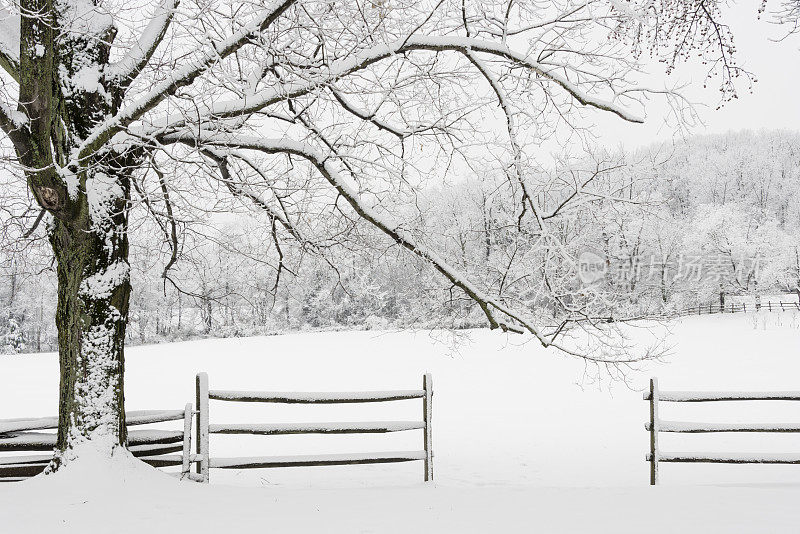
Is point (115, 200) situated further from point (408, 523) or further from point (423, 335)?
point (423, 335)

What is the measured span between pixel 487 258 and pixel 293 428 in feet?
21.1

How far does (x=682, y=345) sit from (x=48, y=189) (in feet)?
95.6

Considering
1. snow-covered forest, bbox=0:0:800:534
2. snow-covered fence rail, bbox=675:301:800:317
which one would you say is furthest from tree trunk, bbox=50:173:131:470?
snow-covered fence rail, bbox=675:301:800:317

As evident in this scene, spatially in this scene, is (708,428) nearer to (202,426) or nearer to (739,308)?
(202,426)

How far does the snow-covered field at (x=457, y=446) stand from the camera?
554 cm

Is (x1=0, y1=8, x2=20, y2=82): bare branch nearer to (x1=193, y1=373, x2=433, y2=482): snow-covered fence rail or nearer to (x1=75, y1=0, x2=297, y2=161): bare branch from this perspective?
(x1=75, y1=0, x2=297, y2=161): bare branch

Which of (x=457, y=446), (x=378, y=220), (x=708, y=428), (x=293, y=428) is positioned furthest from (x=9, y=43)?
(x=457, y=446)

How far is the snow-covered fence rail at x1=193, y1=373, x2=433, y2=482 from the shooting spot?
7.08m

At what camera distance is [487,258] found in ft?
41.3

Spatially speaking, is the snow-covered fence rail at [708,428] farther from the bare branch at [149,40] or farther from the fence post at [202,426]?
the bare branch at [149,40]

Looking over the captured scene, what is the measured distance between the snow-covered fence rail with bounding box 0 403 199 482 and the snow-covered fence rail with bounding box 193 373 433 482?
20cm

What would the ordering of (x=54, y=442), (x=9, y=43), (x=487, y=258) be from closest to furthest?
(x=9, y=43)
(x=54, y=442)
(x=487, y=258)

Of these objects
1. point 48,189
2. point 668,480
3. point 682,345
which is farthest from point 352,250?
point 682,345

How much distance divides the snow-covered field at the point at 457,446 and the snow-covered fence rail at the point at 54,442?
2.70ft
